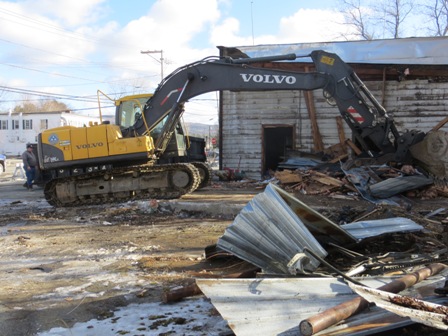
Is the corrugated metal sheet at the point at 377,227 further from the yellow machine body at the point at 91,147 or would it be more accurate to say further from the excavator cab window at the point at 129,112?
the excavator cab window at the point at 129,112

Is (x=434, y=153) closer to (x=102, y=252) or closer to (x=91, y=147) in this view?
(x=102, y=252)

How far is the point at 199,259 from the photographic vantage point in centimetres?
607

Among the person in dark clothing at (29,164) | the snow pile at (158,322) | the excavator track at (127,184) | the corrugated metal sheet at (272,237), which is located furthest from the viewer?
the person in dark clothing at (29,164)

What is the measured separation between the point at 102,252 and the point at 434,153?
8.44 meters

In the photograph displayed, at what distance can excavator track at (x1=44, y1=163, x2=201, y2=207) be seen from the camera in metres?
10.9

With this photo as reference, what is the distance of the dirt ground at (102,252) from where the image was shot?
4.51m

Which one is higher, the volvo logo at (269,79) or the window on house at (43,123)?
the window on house at (43,123)

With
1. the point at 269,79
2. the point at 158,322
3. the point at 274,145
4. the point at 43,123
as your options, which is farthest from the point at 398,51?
the point at 43,123

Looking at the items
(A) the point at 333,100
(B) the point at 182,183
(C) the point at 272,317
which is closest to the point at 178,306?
(C) the point at 272,317

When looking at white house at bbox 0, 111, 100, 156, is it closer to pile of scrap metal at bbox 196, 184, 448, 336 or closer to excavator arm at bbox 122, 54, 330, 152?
excavator arm at bbox 122, 54, 330, 152

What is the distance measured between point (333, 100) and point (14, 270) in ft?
27.3

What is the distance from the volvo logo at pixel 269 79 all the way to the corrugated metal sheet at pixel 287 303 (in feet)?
23.4

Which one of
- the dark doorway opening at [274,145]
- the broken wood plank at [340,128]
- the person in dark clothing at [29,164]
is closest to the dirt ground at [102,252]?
the person in dark clothing at [29,164]

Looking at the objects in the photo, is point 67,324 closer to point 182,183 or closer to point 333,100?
point 182,183
